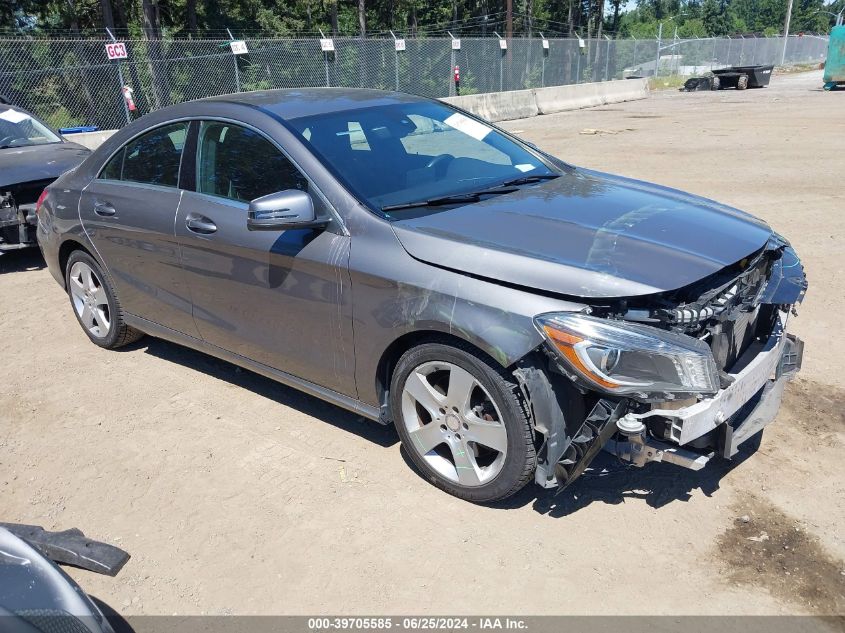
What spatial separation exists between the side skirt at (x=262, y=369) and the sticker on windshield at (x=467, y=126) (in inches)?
71.2

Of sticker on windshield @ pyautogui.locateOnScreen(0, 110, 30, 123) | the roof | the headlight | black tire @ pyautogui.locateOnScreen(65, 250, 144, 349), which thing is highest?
the roof

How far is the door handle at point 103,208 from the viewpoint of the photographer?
479cm

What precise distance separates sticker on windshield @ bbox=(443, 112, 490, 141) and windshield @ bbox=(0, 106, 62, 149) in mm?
6267

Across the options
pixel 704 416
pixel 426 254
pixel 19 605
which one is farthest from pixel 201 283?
pixel 704 416

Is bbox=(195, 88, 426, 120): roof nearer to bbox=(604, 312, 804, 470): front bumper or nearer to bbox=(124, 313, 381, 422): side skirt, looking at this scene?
bbox=(124, 313, 381, 422): side skirt

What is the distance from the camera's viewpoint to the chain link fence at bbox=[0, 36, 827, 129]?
16.6 m

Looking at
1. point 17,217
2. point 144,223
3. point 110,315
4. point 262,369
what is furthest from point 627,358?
point 17,217

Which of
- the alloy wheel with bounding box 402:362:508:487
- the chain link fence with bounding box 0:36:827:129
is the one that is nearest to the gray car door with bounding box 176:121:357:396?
the alloy wheel with bounding box 402:362:508:487

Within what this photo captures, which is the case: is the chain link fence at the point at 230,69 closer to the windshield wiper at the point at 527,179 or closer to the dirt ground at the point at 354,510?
the dirt ground at the point at 354,510

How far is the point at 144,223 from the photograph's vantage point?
450 cm

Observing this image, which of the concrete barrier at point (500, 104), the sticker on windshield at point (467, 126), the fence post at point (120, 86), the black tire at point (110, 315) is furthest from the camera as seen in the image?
the concrete barrier at point (500, 104)

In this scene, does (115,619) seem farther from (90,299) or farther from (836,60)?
(836,60)

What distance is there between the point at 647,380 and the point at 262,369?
87.6 inches

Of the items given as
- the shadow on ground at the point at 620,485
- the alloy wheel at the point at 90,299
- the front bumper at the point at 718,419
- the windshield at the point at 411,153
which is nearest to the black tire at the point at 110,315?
the alloy wheel at the point at 90,299
